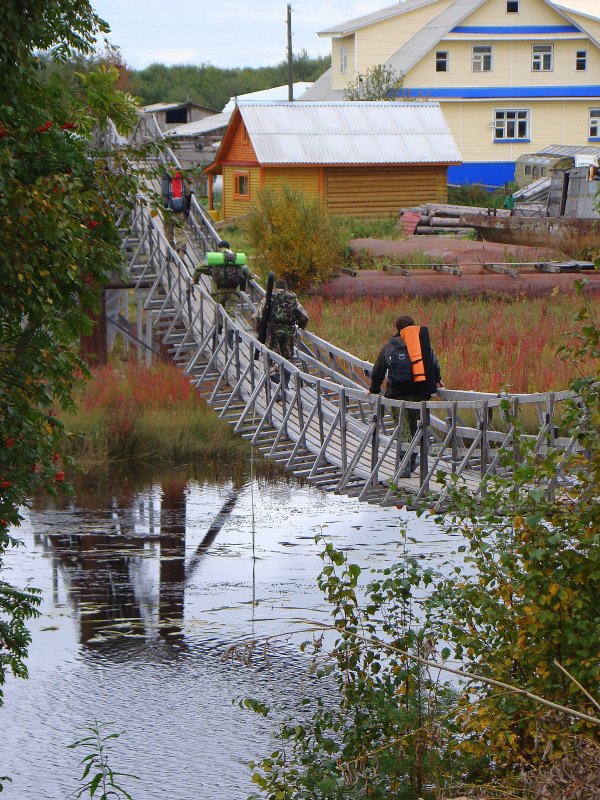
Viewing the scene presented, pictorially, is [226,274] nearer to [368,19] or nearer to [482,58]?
[482,58]

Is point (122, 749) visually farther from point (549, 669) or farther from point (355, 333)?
point (355, 333)

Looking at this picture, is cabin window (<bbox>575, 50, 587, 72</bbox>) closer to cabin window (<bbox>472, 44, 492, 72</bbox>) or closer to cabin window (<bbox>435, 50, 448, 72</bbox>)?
cabin window (<bbox>472, 44, 492, 72</bbox>)

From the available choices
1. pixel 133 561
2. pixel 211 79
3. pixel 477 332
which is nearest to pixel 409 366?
pixel 133 561

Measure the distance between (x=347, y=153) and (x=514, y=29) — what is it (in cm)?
1659

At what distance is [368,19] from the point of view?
172 ft

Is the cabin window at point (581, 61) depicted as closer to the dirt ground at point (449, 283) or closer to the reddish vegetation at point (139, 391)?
the dirt ground at point (449, 283)

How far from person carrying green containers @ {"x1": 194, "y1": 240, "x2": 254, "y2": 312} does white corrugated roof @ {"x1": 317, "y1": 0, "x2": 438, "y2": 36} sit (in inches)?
1502

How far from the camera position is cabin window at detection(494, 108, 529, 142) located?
47781mm

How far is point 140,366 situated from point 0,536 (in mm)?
14507

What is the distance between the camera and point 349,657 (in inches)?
267

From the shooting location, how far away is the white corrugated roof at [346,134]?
34.8 meters

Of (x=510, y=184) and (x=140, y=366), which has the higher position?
(x=510, y=184)

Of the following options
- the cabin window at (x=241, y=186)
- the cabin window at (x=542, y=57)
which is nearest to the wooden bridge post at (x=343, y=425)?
the cabin window at (x=241, y=186)

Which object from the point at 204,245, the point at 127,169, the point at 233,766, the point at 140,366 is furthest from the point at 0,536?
the point at 140,366
